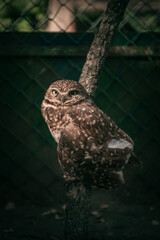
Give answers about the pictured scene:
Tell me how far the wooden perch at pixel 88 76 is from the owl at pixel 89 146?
0.06 metres

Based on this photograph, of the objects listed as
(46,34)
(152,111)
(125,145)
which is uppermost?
(46,34)

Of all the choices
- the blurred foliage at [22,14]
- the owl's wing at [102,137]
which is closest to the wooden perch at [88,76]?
the owl's wing at [102,137]

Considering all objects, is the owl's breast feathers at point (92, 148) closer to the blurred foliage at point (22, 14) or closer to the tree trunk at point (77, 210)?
the tree trunk at point (77, 210)

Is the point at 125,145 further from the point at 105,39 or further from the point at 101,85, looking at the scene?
the point at 101,85

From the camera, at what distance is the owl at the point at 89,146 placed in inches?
46.8

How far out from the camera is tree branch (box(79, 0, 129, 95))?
4.09ft

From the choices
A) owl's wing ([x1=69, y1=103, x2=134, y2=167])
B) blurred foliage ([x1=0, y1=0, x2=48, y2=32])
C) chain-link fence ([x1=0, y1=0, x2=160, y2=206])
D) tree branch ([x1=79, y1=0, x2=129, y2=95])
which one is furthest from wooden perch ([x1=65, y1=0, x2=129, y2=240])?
blurred foliage ([x1=0, y1=0, x2=48, y2=32])

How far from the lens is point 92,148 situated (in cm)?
119

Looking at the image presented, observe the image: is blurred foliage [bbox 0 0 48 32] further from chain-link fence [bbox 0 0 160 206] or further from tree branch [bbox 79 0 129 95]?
tree branch [bbox 79 0 129 95]

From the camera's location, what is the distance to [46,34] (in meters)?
1.95

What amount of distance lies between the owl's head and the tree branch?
6 centimetres

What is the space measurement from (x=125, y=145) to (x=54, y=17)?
3.65ft

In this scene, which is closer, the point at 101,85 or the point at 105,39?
the point at 105,39

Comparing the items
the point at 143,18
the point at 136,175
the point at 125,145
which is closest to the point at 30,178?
the point at 136,175
